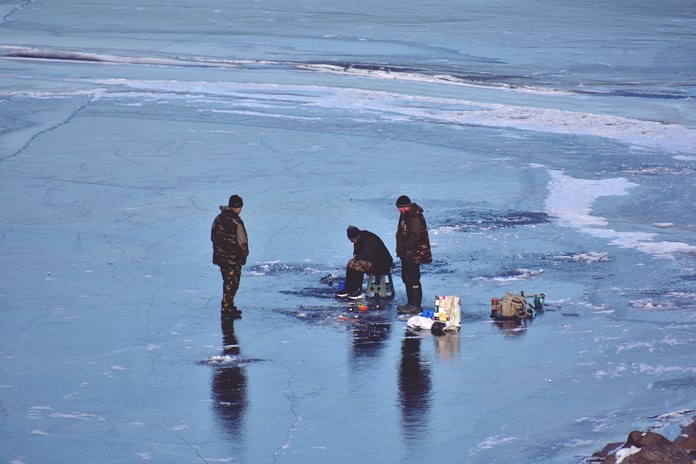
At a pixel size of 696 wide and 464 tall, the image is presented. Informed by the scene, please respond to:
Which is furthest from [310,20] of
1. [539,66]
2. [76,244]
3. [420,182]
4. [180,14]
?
[76,244]

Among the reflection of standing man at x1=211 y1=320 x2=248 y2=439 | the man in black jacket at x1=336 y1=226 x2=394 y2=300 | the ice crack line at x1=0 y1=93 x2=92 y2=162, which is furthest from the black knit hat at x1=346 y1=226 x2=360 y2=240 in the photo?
the ice crack line at x1=0 y1=93 x2=92 y2=162

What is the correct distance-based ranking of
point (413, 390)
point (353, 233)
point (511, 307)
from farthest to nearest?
point (353, 233)
point (511, 307)
point (413, 390)

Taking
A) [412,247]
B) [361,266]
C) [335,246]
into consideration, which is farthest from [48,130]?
[412,247]

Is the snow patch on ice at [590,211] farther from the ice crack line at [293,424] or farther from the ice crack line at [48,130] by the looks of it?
the ice crack line at [48,130]

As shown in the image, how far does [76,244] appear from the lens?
15562 mm

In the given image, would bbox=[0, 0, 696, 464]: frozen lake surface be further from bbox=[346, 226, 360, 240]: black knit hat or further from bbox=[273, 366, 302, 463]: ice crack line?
bbox=[346, 226, 360, 240]: black knit hat

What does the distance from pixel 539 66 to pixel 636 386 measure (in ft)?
77.7

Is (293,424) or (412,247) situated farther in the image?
(412,247)

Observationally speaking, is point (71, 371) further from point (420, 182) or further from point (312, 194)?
point (420, 182)

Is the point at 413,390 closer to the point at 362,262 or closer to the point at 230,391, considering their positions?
the point at 230,391

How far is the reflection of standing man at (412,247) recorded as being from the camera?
42.2 feet

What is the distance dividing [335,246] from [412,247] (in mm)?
2860

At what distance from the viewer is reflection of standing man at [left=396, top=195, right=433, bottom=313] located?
42.2 feet

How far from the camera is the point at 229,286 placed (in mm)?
12531
